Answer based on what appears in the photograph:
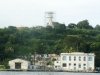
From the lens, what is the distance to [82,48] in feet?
271

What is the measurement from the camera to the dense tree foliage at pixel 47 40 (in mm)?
82000

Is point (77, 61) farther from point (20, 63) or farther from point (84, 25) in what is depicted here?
point (84, 25)

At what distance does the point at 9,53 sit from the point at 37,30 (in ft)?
60.2

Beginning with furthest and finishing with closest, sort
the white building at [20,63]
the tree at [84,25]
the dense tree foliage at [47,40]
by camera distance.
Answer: the tree at [84,25] < the dense tree foliage at [47,40] < the white building at [20,63]

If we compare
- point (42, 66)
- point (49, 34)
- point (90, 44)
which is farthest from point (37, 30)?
point (42, 66)

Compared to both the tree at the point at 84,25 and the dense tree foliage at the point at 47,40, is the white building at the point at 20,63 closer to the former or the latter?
the dense tree foliage at the point at 47,40

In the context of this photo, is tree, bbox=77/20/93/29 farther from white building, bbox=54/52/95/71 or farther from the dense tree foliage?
white building, bbox=54/52/95/71

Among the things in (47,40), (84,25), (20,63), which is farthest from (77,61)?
(84,25)

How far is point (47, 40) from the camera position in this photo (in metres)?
91.8

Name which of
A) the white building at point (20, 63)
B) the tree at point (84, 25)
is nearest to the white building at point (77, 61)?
the white building at point (20, 63)

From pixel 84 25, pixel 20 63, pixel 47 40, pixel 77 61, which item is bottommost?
pixel 20 63

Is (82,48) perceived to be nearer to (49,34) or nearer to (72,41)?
(72,41)

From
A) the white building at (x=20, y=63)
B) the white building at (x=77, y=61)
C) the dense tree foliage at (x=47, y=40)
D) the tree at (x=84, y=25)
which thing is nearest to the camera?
the white building at (x=77, y=61)

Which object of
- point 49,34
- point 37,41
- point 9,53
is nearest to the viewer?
point 9,53
